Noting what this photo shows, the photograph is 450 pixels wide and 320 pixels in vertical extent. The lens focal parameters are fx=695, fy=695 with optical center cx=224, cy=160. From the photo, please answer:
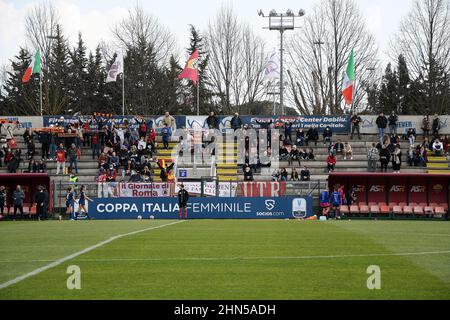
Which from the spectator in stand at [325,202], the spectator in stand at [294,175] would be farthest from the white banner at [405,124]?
the spectator in stand at [325,202]

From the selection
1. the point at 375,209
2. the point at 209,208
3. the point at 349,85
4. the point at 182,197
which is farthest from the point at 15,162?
the point at 349,85

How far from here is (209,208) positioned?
3653cm

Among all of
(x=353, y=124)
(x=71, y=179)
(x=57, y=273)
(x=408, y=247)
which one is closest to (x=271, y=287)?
(x=57, y=273)

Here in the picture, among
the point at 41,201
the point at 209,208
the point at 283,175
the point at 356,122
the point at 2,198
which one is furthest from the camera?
the point at 356,122

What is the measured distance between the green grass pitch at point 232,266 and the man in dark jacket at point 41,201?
15.6 meters

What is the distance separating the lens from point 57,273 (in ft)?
39.4

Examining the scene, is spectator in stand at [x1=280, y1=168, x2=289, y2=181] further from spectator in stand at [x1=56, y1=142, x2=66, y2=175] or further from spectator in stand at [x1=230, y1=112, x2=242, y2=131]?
spectator in stand at [x1=56, y1=142, x2=66, y2=175]

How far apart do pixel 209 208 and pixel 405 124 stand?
18897 mm

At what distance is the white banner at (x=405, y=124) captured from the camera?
48469 millimetres

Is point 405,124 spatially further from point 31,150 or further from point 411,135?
point 31,150

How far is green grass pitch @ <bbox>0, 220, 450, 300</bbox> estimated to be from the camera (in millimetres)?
10266

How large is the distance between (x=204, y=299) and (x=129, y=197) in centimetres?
2738
